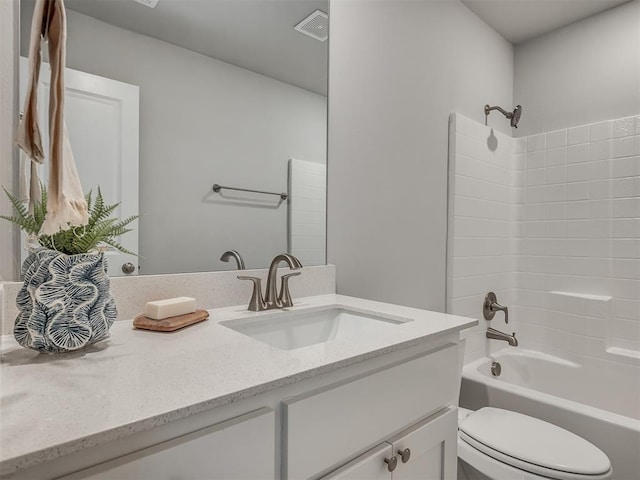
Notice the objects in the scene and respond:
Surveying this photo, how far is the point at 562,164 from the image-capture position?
91.5 inches

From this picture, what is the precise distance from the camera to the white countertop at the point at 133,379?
440 mm

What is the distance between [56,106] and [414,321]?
981mm

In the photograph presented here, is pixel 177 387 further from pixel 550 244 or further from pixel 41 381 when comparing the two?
pixel 550 244

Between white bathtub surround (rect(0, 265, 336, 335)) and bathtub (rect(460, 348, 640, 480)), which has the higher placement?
white bathtub surround (rect(0, 265, 336, 335))

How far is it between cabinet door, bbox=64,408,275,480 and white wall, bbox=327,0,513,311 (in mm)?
933

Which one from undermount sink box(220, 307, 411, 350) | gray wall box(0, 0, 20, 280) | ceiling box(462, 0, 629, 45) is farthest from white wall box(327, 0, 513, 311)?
gray wall box(0, 0, 20, 280)

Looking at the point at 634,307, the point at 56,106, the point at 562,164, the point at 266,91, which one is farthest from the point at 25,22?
the point at 634,307

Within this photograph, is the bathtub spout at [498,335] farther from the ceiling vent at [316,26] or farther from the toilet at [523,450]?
the ceiling vent at [316,26]

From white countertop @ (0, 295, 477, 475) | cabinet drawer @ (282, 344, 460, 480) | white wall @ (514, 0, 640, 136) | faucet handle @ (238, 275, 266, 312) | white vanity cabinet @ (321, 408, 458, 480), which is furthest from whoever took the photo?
white wall @ (514, 0, 640, 136)

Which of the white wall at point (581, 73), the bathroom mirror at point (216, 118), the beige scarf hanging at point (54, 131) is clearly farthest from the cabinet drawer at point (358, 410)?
the white wall at point (581, 73)

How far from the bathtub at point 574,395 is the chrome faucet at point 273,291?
1.20 metres

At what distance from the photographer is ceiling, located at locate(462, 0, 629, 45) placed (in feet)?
6.98

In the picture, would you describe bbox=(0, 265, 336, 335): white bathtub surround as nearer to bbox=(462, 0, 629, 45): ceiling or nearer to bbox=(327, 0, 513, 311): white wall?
bbox=(327, 0, 513, 311): white wall

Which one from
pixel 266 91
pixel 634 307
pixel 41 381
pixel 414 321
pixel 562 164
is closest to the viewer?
pixel 41 381
